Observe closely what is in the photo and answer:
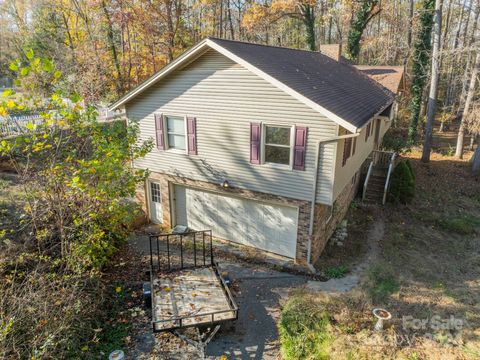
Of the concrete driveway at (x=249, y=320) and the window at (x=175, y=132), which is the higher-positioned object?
the window at (x=175, y=132)

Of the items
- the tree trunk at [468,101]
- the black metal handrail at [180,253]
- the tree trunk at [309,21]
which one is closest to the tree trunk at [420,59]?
the tree trunk at [468,101]

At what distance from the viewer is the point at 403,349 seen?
6.87m

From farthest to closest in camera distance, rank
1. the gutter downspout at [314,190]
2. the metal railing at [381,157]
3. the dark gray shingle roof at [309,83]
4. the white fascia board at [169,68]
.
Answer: the metal railing at [381,157]
the white fascia board at [169,68]
the dark gray shingle roof at [309,83]
the gutter downspout at [314,190]

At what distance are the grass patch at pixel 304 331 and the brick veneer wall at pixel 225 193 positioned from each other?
7.67 feet

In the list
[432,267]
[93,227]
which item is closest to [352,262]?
[432,267]

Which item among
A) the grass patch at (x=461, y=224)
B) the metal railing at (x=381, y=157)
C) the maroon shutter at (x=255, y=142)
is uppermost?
the maroon shutter at (x=255, y=142)

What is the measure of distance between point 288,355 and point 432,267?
21.8 feet

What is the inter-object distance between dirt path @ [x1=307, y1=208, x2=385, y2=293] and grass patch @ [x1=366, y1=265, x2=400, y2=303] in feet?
1.12

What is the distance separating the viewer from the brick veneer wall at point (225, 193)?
33.9 ft

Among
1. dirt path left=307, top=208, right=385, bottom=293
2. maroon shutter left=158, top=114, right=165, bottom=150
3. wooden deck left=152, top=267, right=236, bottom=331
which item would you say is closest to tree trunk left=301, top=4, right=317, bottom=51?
dirt path left=307, top=208, right=385, bottom=293

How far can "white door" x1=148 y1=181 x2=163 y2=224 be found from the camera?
1334 cm

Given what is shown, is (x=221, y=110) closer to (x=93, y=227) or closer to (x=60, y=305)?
(x=93, y=227)

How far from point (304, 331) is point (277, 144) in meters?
5.36
